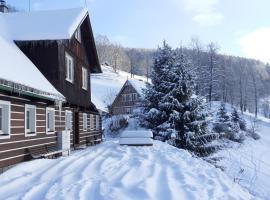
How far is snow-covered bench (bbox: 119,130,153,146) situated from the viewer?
64.0 ft

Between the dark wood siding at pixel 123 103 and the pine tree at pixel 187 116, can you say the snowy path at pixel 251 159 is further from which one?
the dark wood siding at pixel 123 103

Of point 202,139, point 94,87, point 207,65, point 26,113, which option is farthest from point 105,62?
point 26,113

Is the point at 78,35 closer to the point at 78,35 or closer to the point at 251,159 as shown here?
the point at 78,35

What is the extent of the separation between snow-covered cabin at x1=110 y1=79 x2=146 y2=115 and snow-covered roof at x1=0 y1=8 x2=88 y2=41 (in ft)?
114

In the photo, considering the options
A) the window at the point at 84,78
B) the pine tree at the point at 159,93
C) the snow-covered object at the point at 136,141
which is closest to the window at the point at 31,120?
the snow-covered object at the point at 136,141

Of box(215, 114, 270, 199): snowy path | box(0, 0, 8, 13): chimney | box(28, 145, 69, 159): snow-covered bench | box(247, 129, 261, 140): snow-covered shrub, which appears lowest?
box(215, 114, 270, 199): snowy path

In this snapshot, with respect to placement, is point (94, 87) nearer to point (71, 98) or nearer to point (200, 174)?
point (71, 98)

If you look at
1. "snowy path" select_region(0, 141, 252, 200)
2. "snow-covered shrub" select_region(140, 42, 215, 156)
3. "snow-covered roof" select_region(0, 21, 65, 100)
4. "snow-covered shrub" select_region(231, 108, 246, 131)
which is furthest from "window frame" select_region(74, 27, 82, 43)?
"snow-covered shrub" select_region(231, 108, 246, 131)

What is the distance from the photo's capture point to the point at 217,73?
66.5 metres

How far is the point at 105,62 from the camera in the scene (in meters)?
102

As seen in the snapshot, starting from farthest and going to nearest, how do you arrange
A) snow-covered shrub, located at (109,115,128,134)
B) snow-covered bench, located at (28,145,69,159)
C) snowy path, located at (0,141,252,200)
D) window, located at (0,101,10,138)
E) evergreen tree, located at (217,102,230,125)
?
1. snow-covered shrub, located at (109,115,128,134)
2. evergreen tree, located at (217,102,230,125)
3. snow-covered bench, located at (28,145,69,159)
4. window, located at (0,101,10,138)
5. snowy path, located at (0,141,252,200)

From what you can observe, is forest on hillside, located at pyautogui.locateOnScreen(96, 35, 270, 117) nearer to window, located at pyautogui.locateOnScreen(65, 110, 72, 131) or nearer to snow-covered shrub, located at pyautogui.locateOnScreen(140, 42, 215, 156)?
snow-covered shrub, located at pyautogui.locateOnScreen(140, 42, 215, 156)

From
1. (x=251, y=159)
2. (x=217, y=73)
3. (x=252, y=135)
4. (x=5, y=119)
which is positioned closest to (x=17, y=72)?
(x=5, y=119)

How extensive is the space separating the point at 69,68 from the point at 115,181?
413 inches
